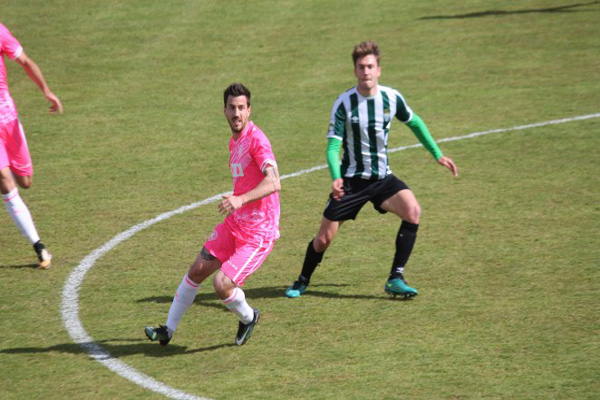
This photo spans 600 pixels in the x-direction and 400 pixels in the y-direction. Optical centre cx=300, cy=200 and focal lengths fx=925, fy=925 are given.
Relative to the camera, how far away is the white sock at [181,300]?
7291 millimetres

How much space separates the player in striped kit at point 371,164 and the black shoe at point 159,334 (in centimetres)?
147

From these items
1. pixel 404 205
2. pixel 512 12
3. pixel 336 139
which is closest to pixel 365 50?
pixel 336 139

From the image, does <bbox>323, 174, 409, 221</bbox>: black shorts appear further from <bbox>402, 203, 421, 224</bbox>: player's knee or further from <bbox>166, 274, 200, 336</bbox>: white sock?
<bbox>166, 274, 200, 336</bbox>: white sock

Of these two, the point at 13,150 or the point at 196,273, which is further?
the point at 13,150

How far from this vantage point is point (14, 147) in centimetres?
935

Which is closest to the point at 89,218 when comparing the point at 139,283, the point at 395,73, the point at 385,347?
the point at 139,283

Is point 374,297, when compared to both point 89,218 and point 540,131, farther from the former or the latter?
point 540,131

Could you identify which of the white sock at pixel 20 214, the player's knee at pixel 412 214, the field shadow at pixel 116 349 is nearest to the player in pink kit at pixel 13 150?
the white sock at pixel 20 214

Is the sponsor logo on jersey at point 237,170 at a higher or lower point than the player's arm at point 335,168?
higher

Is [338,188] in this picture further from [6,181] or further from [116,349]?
[6,181]

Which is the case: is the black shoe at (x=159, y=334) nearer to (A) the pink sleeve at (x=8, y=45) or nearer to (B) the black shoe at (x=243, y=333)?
(B) the black shoe at (x=243, y=333)

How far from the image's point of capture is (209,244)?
732 cm

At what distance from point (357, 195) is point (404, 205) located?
16.9 inches

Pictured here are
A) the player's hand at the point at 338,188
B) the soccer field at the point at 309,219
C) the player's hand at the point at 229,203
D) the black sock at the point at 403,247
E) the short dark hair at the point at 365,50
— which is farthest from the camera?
the black sock at the point at 403,247
